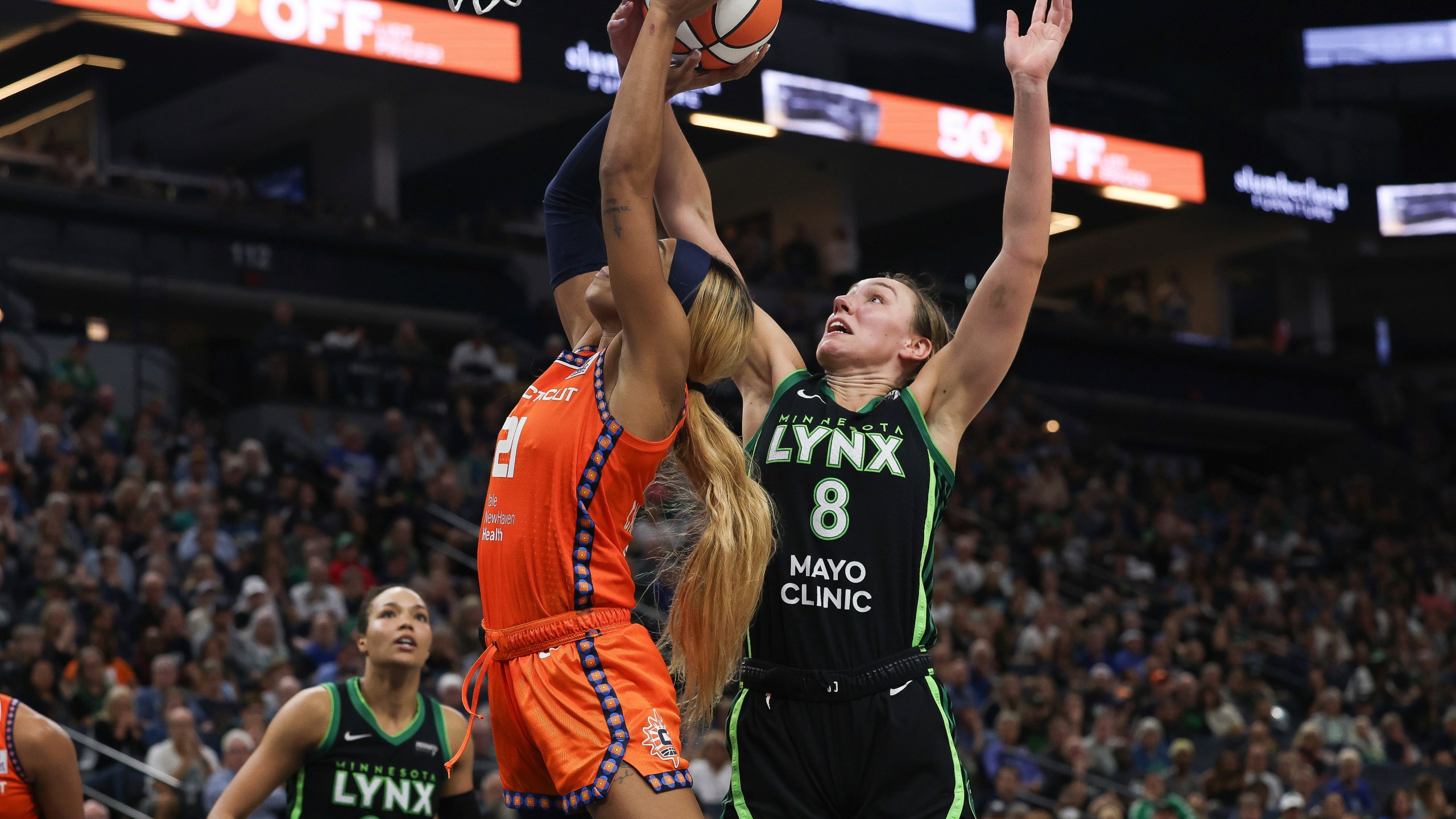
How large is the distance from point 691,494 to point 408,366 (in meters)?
14.6

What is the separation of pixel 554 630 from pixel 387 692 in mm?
2474

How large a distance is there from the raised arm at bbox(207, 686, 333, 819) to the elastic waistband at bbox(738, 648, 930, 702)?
7.12ft

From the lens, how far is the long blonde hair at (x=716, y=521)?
3.77 m

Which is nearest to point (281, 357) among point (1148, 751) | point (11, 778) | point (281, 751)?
point (1148, 751)

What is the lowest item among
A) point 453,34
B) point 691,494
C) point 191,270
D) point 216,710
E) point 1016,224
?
point 216,710

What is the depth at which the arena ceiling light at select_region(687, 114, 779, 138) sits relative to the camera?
20.2 m

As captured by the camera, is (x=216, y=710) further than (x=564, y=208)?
Yes

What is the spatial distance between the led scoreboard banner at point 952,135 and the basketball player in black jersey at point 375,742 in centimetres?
1562

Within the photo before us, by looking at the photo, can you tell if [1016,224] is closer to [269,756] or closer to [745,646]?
[745,646]

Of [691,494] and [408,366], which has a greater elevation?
[408,366]

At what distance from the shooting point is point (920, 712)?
4.02 m

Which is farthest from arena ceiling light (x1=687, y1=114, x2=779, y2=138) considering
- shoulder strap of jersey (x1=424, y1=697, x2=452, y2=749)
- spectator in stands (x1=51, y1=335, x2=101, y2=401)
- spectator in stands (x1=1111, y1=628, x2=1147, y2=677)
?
shoulder strap of jersey (x1=424, y1=697, x2=452, y2=749)

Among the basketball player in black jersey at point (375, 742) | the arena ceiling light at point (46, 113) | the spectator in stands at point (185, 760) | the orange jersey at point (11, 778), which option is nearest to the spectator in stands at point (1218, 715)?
the spectator in stands at point (185, 760)

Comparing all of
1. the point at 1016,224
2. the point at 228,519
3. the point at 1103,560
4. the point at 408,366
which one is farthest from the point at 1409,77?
the point at 1016,224
